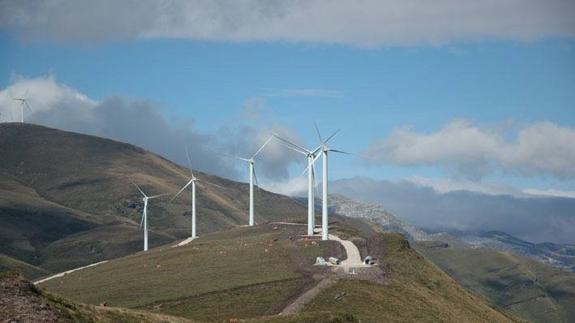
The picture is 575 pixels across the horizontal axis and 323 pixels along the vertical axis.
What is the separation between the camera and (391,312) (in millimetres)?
120062

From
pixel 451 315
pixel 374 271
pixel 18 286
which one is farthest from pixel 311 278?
pixel 18 286

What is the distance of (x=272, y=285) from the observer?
135000 mm

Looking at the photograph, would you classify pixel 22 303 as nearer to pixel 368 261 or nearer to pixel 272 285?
pixel 272 285

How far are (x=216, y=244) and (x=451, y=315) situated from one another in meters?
76.8

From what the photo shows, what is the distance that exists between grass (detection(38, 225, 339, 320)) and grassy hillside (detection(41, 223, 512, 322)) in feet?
0.47

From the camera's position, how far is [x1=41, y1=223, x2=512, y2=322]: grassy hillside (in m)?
120

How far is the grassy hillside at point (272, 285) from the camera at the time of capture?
120 metres

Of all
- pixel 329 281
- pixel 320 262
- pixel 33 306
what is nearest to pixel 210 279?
pixel 320 262

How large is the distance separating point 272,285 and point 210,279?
14.9m

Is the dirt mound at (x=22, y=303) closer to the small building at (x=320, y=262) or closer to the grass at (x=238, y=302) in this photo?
the grass at (x=238, y=302)

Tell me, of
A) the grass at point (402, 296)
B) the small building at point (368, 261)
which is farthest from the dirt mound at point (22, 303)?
the small building at point (368, 261)

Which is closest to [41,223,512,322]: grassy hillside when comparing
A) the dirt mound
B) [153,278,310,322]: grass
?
[153,278,310,322]: grass

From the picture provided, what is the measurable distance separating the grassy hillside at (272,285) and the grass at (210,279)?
14cm

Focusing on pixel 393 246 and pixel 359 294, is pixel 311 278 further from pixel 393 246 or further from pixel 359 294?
pixel 393 246
